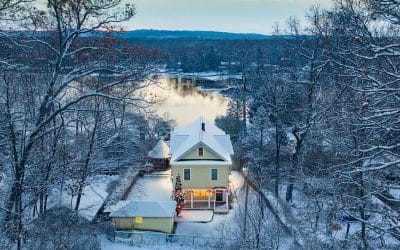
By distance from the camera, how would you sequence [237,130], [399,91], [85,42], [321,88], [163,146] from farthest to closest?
[237,130] < [163,146] < [321,88] < [85,42] < [399,91]

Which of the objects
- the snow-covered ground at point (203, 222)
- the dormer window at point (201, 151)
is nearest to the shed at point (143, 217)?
the snow-covered ground at point (203, 222)

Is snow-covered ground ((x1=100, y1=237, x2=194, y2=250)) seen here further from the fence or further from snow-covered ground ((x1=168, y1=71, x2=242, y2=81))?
snow-covered ground ((x1=168, y1=71, x2=242, y2=81))

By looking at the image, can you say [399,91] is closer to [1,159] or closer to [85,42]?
[85,42]

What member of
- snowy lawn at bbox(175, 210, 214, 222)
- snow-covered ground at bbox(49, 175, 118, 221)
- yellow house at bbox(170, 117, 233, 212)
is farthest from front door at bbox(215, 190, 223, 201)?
snow-covered ground at bbox(49, 175, 118, 221)

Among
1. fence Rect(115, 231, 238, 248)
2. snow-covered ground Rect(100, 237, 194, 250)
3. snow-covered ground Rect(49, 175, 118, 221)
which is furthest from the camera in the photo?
snow-covered ground Rect(49, 175, 118, 221)

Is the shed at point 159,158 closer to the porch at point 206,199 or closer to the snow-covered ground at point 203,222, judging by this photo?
the snow-covered ground at point 203,222

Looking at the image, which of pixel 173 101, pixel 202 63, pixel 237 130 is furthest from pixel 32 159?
pixel 202 63

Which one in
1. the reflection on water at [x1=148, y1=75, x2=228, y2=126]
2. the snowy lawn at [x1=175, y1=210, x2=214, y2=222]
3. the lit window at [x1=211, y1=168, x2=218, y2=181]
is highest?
the lit window at [x1=211, y1=168, x2=218, y2=181]

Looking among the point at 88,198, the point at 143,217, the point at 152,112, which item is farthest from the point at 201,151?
the point at 152,112
